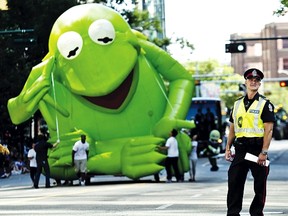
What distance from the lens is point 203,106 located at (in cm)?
5678

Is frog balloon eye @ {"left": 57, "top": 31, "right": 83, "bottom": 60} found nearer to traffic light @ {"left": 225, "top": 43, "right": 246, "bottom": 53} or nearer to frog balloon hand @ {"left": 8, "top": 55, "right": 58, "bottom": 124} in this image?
frog balloon hand @ {"left": 8, "top": 55, "right": 58, "bottom": 124}

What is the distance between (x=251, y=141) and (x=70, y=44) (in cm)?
1712

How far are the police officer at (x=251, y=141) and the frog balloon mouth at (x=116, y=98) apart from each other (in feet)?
55.9

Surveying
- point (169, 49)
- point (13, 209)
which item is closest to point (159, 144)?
point (13, 209)

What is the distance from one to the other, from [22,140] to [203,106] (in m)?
11.9

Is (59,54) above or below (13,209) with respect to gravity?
above

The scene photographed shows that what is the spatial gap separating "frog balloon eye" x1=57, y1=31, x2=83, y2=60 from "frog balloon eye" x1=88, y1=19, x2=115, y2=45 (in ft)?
1.25

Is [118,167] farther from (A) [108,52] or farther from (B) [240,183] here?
(B) [240,183]

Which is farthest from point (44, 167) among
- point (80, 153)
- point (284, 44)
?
point (284, 44)

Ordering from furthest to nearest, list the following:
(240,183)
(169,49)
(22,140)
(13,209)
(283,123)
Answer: (283,123), (169,49), (22,140), (13,209), (240,183)

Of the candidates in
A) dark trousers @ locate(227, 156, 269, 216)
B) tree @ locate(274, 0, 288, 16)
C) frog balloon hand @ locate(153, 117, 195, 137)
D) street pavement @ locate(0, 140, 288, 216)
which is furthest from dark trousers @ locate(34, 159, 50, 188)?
dark trousers @ locate(227, 156, 269, 216)

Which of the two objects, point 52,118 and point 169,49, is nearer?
point 52,118

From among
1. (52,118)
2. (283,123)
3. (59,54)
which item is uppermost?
(59,54)

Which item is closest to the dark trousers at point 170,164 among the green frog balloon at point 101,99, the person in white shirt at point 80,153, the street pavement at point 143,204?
the green frog balloon at point 101,99
